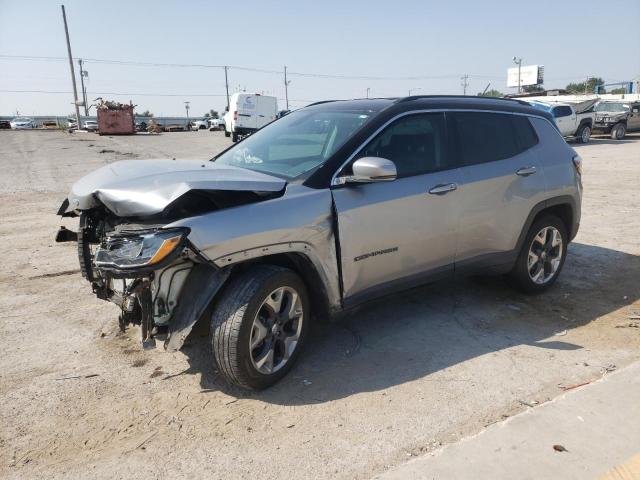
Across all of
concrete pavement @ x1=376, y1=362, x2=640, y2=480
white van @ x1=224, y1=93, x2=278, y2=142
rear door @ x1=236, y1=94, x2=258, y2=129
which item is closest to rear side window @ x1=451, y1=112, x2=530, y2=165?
concrete pavement @ x1=376, y1=362, x2=640, y2=480

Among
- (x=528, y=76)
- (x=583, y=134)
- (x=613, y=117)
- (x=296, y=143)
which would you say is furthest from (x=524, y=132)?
(x=528, y=76)

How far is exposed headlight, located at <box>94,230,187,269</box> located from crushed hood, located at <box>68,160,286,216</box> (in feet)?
0.56

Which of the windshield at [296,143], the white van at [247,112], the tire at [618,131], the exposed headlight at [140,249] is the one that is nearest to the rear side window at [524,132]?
the windshield at [296,143]

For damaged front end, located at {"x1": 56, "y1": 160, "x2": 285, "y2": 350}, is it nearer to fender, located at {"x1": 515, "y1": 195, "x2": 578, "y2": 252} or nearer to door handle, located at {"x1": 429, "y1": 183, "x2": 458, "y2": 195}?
door handle, located at {"x1": 429, "y1": 183, "x2": 458, "y2": 195}

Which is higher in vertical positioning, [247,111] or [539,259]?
[247,111]

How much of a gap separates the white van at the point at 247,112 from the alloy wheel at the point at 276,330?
2598cm

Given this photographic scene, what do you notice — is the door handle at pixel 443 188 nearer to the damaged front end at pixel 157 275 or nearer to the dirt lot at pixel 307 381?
the dirt lot at pixel 307 381

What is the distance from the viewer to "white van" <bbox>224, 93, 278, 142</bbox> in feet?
94.2

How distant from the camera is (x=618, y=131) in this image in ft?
90.0

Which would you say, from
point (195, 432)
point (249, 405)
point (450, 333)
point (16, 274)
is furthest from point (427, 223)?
point (16, 274)

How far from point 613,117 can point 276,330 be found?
2904 cm

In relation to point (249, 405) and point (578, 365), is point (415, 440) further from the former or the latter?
point (578, 365)

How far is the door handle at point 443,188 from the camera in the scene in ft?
13.1

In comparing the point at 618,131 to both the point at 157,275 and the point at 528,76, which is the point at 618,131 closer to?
the point at 157,275
